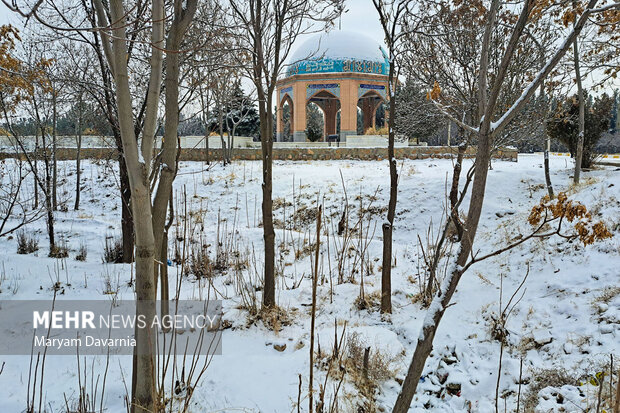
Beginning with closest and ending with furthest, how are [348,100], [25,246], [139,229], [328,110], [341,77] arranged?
[139,229]
[25,246]
[341,77]
[348,100]
[328,110]

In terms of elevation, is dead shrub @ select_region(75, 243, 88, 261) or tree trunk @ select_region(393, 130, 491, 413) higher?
tree trunk @ select_region(393, 130, 491, 413)

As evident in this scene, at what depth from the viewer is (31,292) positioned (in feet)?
15.2

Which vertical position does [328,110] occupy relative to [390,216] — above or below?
above

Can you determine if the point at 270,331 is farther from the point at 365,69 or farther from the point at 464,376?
the point at 365,69

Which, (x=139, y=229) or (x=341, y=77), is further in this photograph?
(x=341, y=77)

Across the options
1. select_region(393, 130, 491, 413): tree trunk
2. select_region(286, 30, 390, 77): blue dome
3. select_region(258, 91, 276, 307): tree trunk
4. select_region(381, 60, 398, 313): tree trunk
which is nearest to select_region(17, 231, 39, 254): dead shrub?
select_region(258, 91, 276, 307): tree trunk

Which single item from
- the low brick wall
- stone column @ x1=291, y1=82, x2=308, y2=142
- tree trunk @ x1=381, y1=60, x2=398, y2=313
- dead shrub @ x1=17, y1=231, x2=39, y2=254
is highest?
stone column @ x1=291, y1=82, x2=308, y2=142

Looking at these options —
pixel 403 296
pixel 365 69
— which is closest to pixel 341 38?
pixel 365 69

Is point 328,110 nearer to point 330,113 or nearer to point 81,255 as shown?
point 330,113

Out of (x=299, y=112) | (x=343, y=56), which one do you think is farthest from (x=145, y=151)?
(x=343, y=56)

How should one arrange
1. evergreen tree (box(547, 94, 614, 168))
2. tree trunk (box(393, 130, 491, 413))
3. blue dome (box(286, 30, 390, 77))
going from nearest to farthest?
tree trunk (box(393, 130, 491, 413))
evergreen tree (box(547, 94, 614, 168))
blue dome (box(286, 30, 390, 77))

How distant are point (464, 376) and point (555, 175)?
26.4 ft

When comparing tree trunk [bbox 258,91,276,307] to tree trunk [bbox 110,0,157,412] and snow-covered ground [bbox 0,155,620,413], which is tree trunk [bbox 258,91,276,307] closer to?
snow-covered ground [bbox 0,155,620,413]

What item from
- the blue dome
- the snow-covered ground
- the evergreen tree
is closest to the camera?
the snow-covered ground
